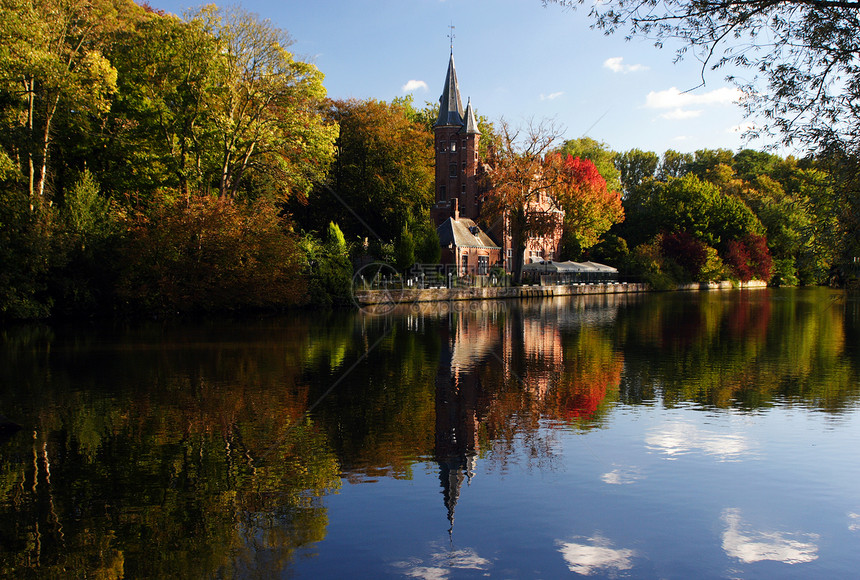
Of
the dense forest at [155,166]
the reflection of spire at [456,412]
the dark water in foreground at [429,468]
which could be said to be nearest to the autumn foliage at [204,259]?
the dense forest at [155,166]

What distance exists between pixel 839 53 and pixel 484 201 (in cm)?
5306

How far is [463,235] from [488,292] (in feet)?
36.5

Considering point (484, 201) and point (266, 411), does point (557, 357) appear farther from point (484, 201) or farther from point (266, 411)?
point (484, 201)

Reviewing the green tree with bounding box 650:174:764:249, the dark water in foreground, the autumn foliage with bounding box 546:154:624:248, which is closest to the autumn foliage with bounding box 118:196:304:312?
the dark water in foreground

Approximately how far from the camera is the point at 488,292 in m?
51.8

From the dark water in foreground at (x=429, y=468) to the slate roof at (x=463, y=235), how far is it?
41471 millimetres

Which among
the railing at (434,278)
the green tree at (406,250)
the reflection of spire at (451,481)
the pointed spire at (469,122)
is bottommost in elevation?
the reflection of spire at (451,481)

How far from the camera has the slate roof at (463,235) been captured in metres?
60.0

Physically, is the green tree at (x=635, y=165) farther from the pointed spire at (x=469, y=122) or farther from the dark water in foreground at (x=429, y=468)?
the dark water in foreground at (x=429, y=468)

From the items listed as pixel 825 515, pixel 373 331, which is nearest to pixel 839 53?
pixel 825 515

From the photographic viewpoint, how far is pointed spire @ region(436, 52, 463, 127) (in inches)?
2579

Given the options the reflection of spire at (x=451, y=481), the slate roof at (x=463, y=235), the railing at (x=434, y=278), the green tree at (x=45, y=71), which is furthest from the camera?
the slate roof at (x=463, y=235)

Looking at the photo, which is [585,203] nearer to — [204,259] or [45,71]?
[204,259]

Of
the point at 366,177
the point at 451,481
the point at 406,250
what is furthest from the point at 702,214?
the point at 451,481
